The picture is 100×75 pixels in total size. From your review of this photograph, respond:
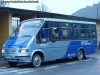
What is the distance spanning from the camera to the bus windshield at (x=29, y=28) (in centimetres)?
1572

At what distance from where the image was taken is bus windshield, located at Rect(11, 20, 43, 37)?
51.6 feet

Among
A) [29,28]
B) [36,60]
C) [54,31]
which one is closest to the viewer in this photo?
[36,60]

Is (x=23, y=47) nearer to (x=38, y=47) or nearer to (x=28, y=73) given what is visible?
(x=38, y=47)

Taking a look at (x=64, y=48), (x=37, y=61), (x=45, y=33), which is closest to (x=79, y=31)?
(x=64, y=48)

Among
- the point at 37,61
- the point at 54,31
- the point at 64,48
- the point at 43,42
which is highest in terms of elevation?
the point at 54,31

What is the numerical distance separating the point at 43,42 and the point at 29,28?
3.83ft

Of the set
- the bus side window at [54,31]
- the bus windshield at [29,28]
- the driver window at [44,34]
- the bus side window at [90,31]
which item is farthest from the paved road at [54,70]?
the bus side window at [90,31]

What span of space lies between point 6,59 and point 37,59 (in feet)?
5.74

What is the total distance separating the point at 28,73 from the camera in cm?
1306

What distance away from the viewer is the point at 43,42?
15961 mm

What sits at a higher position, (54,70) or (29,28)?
(29,28)

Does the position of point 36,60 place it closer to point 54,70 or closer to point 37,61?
point 37,61

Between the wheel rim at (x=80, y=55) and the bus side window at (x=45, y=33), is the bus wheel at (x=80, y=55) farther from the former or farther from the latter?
the bus side window at (x=45, y=33)

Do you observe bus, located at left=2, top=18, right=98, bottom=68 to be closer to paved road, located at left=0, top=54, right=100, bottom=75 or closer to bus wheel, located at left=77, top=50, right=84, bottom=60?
bus wheel, located at left=77, top=50, right=84, bottom=60
